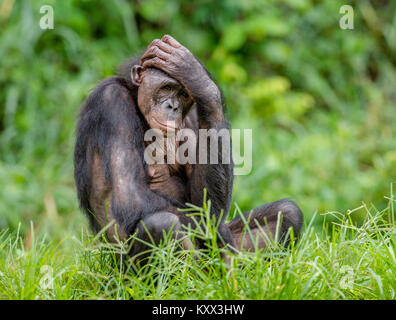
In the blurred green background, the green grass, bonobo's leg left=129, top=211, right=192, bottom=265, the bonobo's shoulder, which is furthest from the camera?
the blurred green background

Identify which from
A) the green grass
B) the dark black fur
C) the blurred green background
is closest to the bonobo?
the dark black fur

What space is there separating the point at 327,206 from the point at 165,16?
3912mm

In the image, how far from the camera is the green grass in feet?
10.9

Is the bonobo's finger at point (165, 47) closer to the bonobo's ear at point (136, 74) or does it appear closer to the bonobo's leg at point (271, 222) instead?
the bonobo's ear at point (136, 74)

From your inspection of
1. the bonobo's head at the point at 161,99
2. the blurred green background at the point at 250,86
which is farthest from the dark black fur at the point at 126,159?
the blurred green background at the point at 250,86

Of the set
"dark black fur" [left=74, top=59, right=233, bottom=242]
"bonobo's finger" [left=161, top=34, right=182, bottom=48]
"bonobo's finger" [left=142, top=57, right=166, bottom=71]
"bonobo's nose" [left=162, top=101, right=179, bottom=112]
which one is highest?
"bonobo's finger" [left=161, top=34, right=182, bottom=48]

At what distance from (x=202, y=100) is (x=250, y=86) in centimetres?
546

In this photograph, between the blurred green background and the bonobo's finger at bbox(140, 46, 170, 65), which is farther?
the blurred green background

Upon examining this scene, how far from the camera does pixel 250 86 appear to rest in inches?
374

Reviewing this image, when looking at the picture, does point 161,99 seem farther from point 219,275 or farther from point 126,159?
point 219,275

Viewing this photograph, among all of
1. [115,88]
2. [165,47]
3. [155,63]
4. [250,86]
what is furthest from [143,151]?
[250,86]

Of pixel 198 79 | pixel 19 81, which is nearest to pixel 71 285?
pixel 198 79

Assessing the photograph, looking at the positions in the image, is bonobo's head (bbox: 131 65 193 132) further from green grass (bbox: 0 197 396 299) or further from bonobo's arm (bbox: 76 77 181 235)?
green grass (bbox: 0 197 396 299)

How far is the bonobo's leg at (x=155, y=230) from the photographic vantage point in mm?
3818
